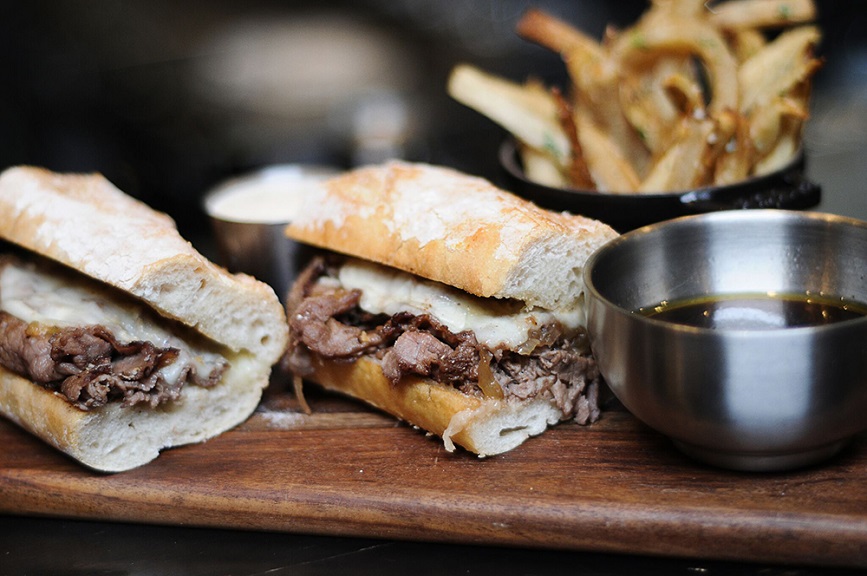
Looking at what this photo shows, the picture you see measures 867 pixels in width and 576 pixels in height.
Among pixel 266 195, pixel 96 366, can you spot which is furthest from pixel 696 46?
pixel 96 366

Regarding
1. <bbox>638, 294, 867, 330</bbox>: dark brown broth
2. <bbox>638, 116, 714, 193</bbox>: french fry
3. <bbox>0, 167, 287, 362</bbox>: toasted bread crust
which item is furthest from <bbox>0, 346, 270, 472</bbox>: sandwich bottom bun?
<bbox>638, 116, 714, 193</bbox>: french fry

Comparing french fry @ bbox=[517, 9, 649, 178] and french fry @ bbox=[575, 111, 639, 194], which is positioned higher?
french fry @ bbox=[517, 9, 649, 178]

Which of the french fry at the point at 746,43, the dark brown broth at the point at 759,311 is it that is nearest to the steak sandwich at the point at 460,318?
the dark brown broth at the point at 759,311

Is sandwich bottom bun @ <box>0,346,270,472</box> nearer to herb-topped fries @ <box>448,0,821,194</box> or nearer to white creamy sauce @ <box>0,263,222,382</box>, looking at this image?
white creamy sauce @ <box>0,263,222,382</box>

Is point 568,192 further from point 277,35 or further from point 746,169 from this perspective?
point 277,35

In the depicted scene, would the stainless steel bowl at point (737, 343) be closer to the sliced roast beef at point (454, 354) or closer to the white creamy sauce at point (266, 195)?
the sliced roast beef at point (454, 354)
